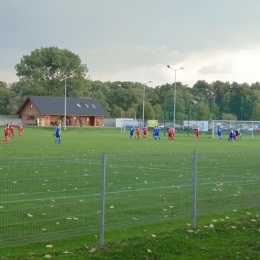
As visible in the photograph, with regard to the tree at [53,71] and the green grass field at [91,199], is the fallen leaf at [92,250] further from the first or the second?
the tree at [53,71]

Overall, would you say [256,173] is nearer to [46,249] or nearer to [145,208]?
[145,208]

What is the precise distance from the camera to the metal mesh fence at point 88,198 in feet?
26.6

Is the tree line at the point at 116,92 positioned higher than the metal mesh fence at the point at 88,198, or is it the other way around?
the tree line at the point at 116,92

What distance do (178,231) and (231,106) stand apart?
212 ft

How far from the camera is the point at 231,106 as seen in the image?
234 feet

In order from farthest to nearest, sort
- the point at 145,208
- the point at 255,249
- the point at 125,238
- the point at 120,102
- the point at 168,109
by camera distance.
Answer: the point at 120,102
the point at 168,109
the point at 145,208
the point at 125,238
the point at 255,249

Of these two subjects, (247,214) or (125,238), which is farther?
(247,214)

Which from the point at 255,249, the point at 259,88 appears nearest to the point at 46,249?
the point at 255,249

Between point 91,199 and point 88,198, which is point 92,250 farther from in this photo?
point 88,198

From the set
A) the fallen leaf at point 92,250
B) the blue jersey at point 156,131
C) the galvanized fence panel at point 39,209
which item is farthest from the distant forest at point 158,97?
the fallen leaf at point 92,250

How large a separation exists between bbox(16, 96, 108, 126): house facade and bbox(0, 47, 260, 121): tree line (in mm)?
9349

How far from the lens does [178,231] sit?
848 cm

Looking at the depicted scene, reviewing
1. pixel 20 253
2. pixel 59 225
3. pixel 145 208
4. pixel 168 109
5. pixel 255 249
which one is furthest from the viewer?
pixel 168 109

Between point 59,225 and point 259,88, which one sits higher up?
point 259,88
